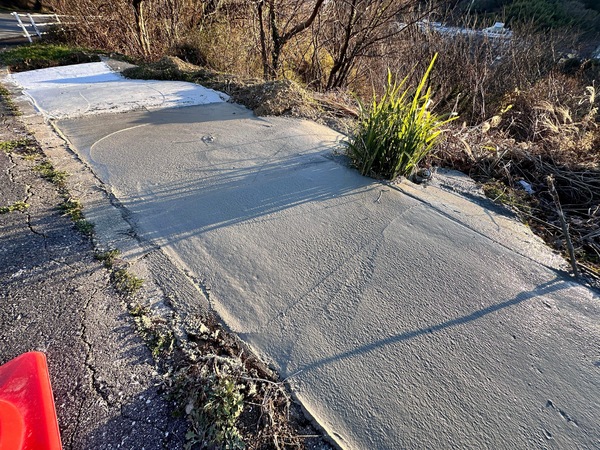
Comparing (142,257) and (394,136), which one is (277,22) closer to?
(394,136)

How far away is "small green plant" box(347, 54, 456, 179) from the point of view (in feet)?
8.86

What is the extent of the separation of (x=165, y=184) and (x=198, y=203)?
0.44 m

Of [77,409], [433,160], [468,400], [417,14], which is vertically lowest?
[77,409]

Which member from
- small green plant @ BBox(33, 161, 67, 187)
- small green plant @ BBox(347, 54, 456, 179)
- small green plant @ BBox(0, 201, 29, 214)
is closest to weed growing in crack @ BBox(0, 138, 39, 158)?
small green plant @ BBox(33, 161, 67, 187)

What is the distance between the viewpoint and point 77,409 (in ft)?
4.34

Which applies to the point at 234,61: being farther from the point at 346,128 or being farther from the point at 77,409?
the point at 77,409

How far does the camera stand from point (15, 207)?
2.42 m

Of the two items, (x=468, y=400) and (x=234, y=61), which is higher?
(x=234, y=61)

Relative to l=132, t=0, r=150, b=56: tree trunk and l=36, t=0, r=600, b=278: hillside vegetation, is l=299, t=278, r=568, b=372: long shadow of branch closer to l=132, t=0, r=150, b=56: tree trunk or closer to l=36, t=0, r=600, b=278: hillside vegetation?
l=36, t=0, r=600, b=278: hillside vegetation

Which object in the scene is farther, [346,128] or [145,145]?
[346,128]

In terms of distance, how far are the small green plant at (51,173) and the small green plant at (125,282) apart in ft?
4.44

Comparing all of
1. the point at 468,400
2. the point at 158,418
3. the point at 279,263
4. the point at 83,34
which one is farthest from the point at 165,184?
the point at 83,34

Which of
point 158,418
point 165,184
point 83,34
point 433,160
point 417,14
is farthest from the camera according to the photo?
point 83,34

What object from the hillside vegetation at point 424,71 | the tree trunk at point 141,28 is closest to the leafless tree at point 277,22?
the hillside vegetation at point 424,71
